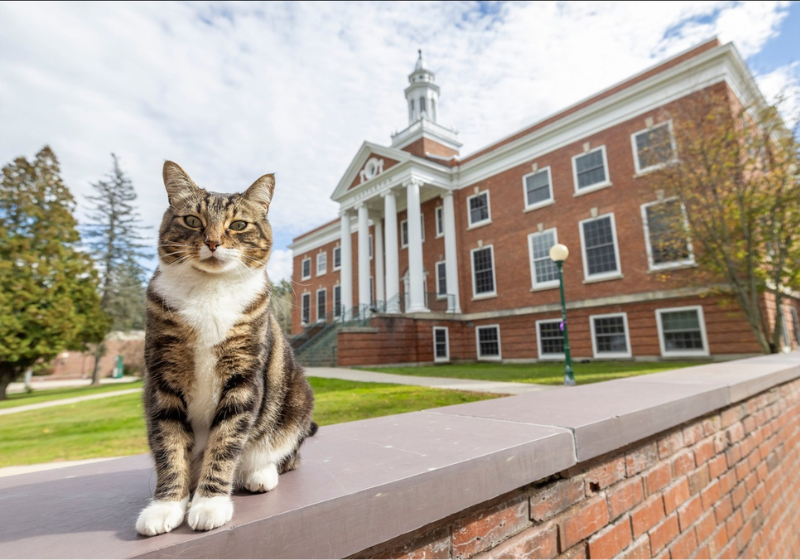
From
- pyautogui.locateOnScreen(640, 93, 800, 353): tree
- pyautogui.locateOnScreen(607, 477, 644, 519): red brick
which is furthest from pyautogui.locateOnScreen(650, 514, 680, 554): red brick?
pyautogui.locateOnScreen(640, 93, 800, 353): tree

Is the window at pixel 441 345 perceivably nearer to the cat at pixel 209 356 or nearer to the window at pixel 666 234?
the window at pixel 666 234

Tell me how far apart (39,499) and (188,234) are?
997 millimetres

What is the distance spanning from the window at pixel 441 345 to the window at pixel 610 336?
7643 mm

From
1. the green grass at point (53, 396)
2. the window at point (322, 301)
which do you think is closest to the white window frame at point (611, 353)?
the green grass at point (53, 396)

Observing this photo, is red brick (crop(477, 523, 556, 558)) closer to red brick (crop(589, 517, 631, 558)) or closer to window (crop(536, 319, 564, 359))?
red brick (crop(589, 517, 631, 558))

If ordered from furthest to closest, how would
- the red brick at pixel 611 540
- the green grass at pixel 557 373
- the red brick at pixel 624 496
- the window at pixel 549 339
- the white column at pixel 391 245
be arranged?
the white column at pixel 391 245, the window at pixel 549 339, the green grass at pixel 557 373, the red brick at pixel 624 496, the red brick at pixel 611 540

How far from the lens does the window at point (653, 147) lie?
14378mm

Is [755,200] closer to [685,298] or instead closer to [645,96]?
[685,298]

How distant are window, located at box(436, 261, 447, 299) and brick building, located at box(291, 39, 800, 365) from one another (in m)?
0.07

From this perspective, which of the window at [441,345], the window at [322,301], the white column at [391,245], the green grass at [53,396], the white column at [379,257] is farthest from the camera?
the window at [322,301]

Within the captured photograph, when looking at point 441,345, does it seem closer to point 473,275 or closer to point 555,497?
point 473,275

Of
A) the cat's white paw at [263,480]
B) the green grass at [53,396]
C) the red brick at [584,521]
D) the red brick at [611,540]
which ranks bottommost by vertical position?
the green grass at [53,396]

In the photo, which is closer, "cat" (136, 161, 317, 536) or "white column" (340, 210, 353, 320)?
"cat" (136, 161, 317, 536)

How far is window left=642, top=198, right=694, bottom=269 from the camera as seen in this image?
14148mm
